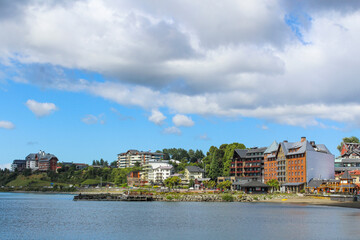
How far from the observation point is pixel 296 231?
184 ft

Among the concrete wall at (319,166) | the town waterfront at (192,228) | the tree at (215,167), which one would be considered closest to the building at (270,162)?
the concrete wall at (319,166)

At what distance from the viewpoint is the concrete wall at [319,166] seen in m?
144

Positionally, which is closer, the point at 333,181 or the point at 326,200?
the point at 326,200

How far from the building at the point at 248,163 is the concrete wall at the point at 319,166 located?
88.7 ft

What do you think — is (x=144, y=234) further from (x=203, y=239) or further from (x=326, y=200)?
(x=326, y=200)

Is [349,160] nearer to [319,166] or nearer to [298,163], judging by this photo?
[319,166]

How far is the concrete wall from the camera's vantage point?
144125mm

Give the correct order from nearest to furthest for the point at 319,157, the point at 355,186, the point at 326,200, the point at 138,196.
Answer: the point at 326,200, the point at 355,186, the point at 138,196, the point at 319,157

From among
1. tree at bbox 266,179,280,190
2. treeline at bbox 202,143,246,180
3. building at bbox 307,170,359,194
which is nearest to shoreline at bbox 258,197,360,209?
building at bbox 307,170,359,194

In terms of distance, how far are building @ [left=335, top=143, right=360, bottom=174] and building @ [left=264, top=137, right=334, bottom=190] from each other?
10.5m

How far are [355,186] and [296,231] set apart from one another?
267 ft

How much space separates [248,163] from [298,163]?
1171 inches

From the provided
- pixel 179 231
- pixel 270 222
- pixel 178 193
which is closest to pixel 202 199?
pixel 178 193

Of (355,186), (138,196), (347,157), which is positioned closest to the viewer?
(355,186)
